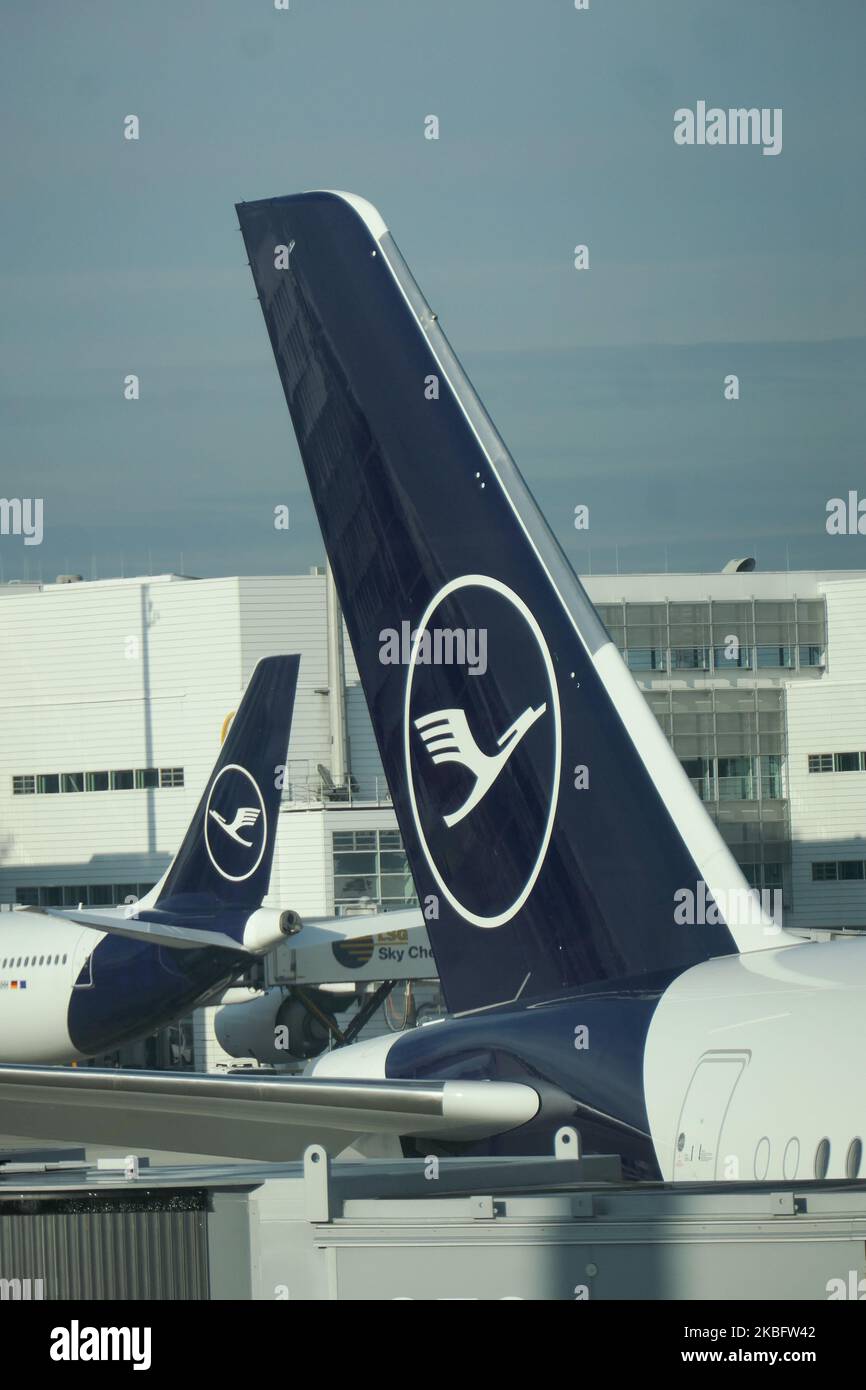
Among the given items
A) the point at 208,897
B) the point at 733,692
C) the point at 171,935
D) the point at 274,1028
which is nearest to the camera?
the point at 171,935

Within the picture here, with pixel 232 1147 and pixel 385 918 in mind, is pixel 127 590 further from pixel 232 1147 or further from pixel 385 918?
pixel 232 1147

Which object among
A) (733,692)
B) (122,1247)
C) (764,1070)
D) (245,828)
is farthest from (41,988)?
(733,692)

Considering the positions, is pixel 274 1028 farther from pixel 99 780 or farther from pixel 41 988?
pixel 99 780

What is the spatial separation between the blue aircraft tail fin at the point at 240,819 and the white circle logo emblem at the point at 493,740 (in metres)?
28.0

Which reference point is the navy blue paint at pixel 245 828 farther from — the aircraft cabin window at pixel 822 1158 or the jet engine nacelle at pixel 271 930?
the aircraft cabin window at pixel 822 1158

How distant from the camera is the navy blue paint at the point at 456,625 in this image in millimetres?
9172

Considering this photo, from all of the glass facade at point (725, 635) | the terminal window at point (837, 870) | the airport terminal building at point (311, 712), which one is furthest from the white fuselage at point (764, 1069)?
the glass facade at point (725, 635)

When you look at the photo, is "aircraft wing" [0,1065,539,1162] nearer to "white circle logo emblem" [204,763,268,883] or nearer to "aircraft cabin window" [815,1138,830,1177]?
"aircraft cabin window" [815,1138,830,1177]

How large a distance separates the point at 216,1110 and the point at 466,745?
328 centimetres

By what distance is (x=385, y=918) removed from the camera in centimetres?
4347

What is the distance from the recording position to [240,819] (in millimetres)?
38906

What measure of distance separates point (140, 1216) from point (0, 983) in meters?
36.7
